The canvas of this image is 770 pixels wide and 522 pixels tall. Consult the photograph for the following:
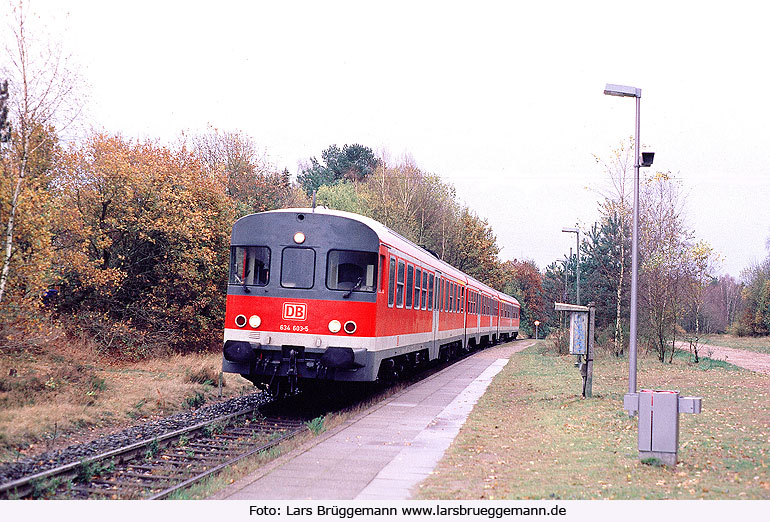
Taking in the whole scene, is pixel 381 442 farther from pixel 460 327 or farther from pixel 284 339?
pixel 460 327

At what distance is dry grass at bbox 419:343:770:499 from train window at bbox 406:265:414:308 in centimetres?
253

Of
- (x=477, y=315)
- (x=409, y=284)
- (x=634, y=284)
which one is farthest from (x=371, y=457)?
(x=477, y=315)

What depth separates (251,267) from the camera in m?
13.2

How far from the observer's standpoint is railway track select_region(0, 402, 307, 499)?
7566 millimetres

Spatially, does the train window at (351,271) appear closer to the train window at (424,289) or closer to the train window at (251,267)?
the train window at (251,267)

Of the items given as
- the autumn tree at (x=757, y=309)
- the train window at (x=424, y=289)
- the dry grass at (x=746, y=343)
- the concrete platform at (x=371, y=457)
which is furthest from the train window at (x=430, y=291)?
the autumn tree at (x=757, y=309)

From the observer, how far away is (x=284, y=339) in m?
12.7

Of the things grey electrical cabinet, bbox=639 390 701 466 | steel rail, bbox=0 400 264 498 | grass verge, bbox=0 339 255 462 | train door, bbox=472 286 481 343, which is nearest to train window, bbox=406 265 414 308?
grass verge, bbox=0 339 255 462

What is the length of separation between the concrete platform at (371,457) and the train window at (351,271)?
221cm

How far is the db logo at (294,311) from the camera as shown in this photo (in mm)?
12789

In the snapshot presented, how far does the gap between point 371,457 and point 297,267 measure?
14.6 feet

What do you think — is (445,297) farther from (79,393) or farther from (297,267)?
(79,393)

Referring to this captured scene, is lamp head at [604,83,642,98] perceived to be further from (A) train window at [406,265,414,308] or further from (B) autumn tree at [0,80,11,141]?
(B) autumn tree at [0,80,11,141]
